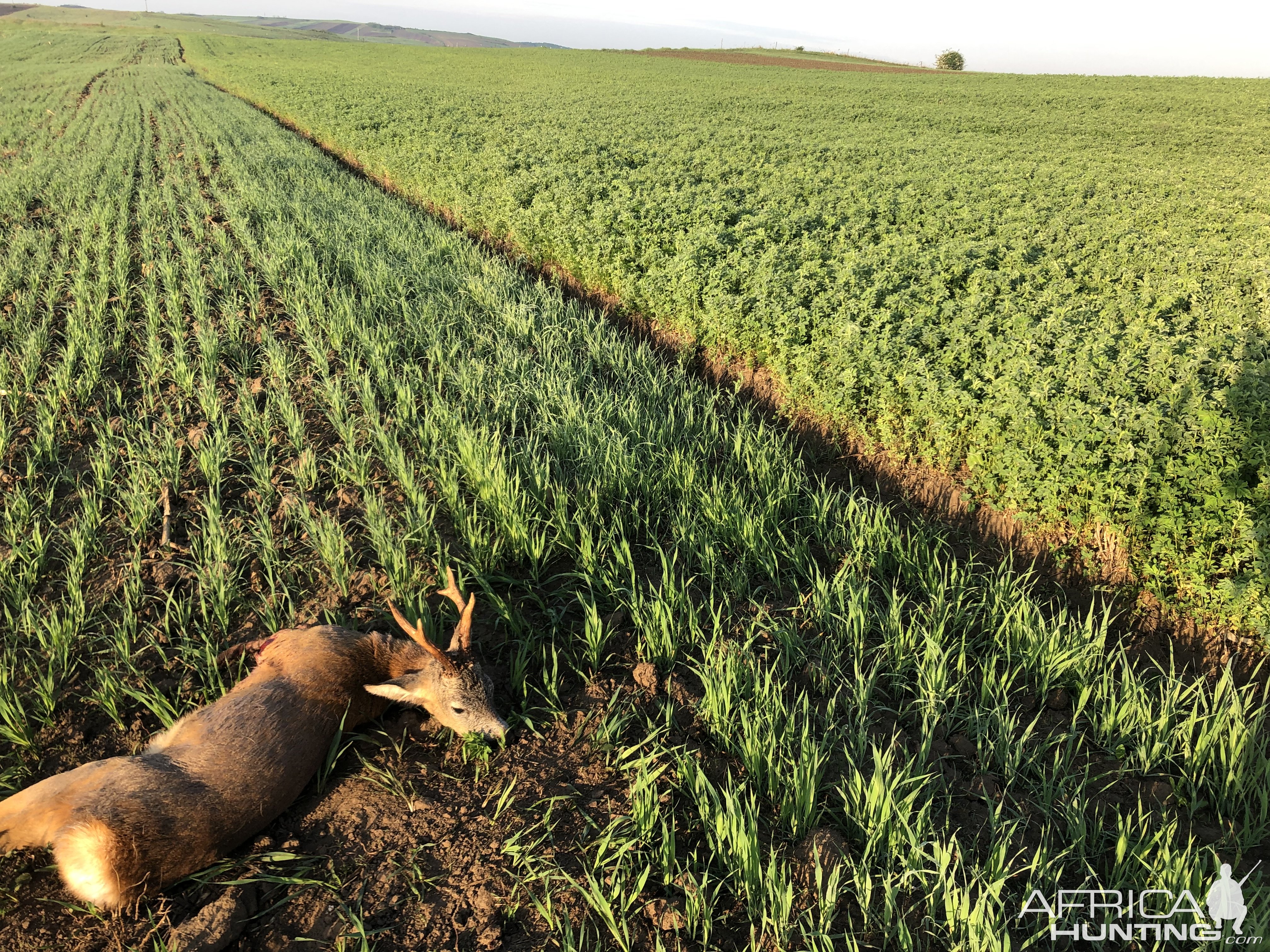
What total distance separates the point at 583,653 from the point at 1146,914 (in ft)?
7.46

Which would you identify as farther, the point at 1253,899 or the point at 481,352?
the point at 481,352

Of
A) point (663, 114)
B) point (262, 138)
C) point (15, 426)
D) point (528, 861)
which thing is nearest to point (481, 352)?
point (15, 426)

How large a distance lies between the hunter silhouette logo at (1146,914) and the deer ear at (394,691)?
2.27 m

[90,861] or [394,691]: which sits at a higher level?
[394,691]

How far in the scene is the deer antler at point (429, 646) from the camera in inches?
99.7

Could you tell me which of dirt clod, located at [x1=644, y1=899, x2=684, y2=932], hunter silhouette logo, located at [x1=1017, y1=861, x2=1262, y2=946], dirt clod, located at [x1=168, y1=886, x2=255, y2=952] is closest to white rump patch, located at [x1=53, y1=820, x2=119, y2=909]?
dirt clod, located at [x1=168, y1=886, x2=255, y2=952]

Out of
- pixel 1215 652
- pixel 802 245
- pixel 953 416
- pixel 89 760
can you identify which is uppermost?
pixel 802 245

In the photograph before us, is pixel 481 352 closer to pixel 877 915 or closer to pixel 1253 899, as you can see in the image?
pixel 877 915

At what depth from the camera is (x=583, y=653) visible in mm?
3195

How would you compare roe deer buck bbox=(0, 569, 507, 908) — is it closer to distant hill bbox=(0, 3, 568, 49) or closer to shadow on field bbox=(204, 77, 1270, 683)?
shadow on field bbox=(204, 77, 1270, 683)

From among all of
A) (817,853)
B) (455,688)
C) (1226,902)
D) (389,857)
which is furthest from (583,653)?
(1226,902)

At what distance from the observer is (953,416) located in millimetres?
4637

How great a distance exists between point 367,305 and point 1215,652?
7.36m

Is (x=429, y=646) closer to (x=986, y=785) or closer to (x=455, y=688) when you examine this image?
(x=455, y=688)
